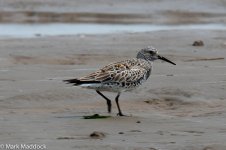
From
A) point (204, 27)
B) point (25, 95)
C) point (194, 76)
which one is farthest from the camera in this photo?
point (204, 27)

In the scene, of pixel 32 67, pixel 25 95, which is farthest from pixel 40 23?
pixel 25 95

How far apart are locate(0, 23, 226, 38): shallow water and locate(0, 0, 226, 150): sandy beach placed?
1261 millimetres

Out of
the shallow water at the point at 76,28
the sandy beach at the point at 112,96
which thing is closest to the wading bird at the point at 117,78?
the sandy beach at the point at 112,96

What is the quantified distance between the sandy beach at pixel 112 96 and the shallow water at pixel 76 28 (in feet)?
4.14

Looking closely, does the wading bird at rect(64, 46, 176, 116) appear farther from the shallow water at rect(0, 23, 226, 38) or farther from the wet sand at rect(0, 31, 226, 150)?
the shallow water at rect(0, 23, 226, 38)

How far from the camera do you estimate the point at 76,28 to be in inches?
798

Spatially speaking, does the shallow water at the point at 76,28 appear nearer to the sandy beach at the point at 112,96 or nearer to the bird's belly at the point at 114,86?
the sandy beach at the point at 112,96

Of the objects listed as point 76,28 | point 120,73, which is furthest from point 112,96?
point 76,28

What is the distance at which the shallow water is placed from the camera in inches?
746

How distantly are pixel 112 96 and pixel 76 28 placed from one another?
9.61 m

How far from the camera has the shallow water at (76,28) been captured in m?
18.9

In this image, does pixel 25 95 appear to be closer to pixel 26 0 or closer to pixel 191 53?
pixel 191 53

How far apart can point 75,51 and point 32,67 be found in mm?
2429

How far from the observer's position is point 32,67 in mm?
12734
